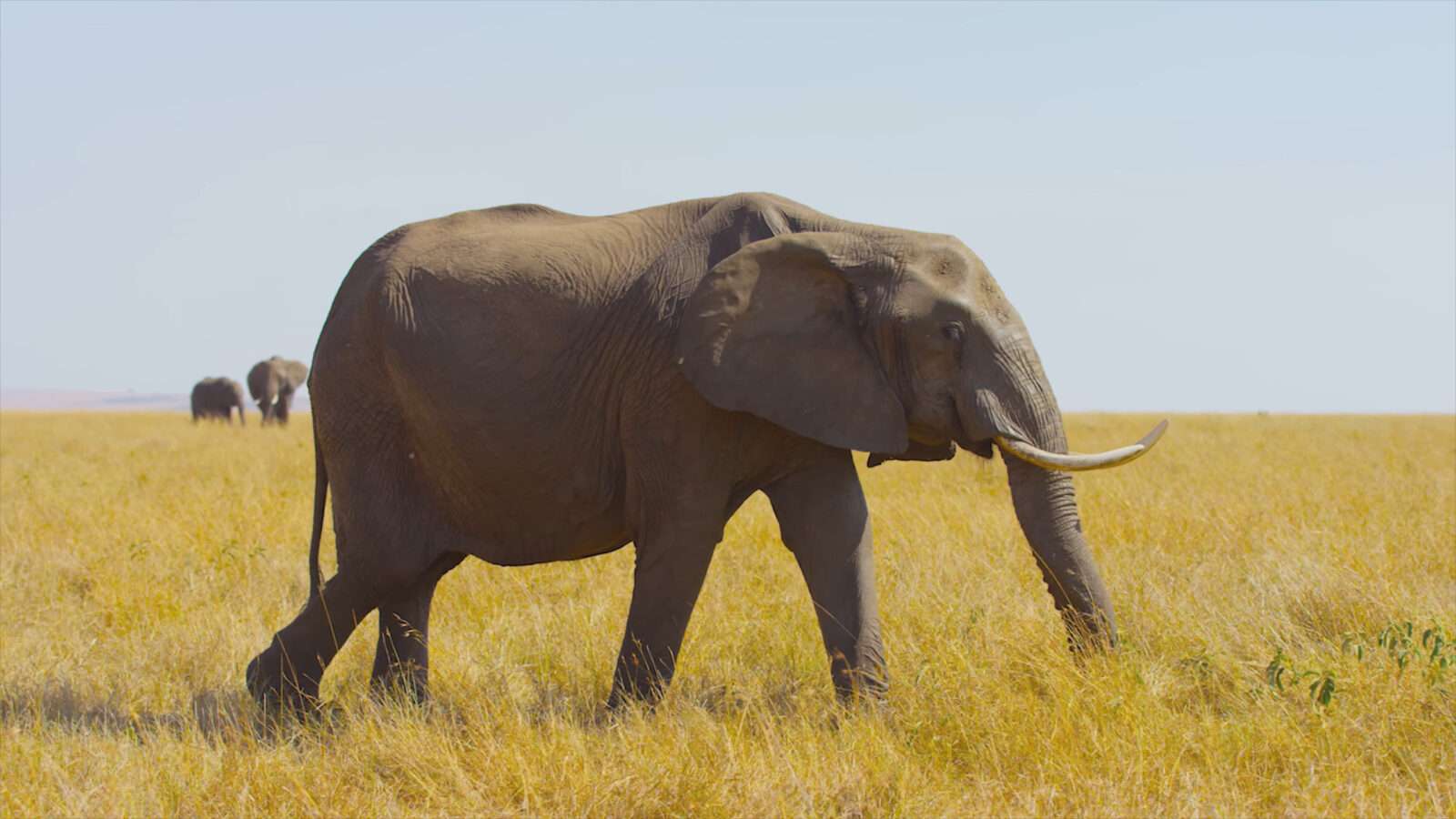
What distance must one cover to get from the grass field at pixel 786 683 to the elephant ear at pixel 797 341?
45.3 inches

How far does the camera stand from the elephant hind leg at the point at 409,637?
6137mm

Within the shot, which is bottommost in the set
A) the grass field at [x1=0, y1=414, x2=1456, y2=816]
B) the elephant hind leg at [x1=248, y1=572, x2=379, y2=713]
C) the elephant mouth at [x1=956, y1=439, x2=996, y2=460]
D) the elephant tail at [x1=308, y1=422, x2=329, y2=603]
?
the grass field at [x1=0, y1=414, x2=1456, y2=816]

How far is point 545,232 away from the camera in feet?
19.1

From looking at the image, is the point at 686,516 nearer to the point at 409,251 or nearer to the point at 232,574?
the point at 409,251

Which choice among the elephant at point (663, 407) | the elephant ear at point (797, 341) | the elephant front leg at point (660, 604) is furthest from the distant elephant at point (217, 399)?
the elephant ear at point (797, 341)

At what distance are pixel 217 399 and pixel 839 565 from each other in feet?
132

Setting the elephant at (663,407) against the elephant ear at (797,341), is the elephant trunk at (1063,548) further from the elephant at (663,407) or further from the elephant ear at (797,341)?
the elephant ear at (797,341)

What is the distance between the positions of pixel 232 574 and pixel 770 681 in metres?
4.27

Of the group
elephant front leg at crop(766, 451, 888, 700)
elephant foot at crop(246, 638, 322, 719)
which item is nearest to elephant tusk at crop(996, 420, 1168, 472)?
elephant front leg at crop(766, 451, 888, 700)

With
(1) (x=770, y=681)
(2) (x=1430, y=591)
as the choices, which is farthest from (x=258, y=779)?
(2) (x=1430, y=591)

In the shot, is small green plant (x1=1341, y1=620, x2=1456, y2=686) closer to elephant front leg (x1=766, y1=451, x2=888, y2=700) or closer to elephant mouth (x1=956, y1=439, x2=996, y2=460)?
elephant mouth (x1=956, y1=439, x2=996, y2=460)

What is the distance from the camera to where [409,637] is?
618 centimetres

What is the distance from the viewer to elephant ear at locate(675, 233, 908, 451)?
511cm

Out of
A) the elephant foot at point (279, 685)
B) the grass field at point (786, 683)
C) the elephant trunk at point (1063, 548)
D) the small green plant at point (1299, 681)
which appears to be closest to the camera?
the grass field at point (786, 683)
